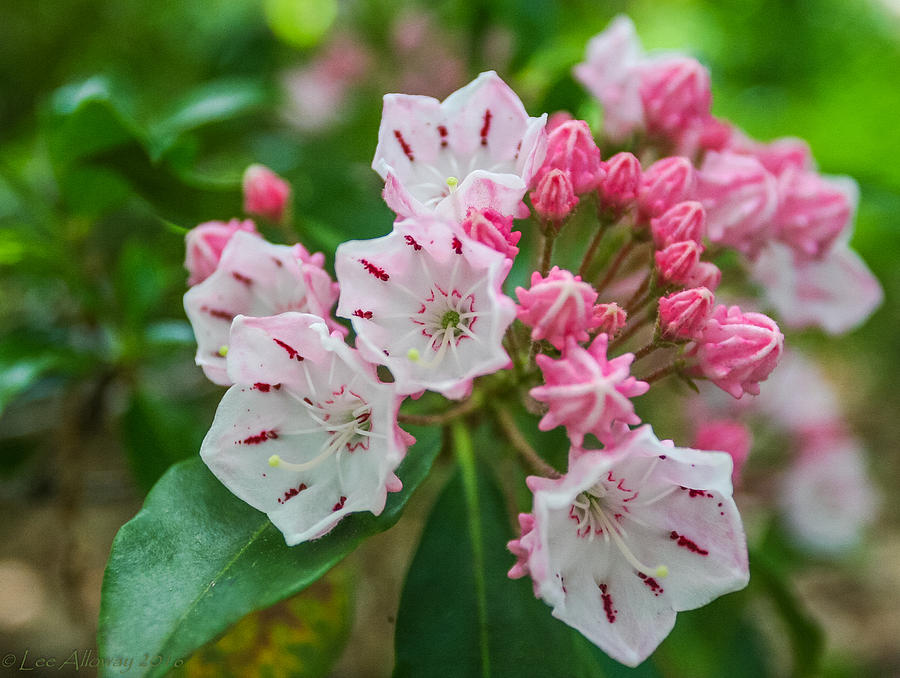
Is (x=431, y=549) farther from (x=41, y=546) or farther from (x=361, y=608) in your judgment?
(x=41, y=546)

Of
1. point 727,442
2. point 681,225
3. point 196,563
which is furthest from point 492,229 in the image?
point 727,442

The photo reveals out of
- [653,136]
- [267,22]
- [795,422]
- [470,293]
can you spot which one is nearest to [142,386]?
[470,293]

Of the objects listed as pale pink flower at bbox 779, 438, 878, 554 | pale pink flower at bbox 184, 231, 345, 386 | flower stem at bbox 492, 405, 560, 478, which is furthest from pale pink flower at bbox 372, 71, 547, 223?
pale pink flower at bbox 779, 438, 878, 554

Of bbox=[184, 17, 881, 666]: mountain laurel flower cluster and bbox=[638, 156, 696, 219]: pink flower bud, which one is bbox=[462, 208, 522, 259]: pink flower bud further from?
bbox=[638, 156, 696, 219]: pink flower bud

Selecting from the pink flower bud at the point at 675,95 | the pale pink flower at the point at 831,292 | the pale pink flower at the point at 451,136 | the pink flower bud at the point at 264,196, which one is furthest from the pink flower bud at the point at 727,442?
the pink flower bud at the point at 264,196

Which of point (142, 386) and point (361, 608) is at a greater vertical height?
point (142, 386)
